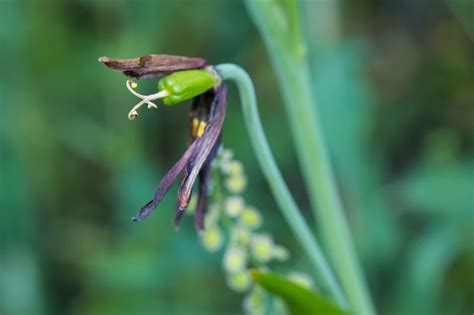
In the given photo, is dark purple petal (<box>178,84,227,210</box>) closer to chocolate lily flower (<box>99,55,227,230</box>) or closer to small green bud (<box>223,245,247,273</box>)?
chocolate lily flower (<box>99,55,227,230</box>)

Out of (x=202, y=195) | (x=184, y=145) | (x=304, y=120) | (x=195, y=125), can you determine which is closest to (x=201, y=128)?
(x=195, y=125)

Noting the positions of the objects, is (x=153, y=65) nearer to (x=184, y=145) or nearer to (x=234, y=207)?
(x=234, y=207)

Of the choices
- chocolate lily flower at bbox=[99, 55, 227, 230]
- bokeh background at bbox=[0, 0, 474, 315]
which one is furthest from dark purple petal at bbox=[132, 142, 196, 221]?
bokeh background at bbox=[0, 0, 474, 315]

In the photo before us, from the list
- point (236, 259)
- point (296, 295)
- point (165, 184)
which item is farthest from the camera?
point (236, 259)

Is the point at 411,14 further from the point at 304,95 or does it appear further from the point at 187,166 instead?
the point at 187,166

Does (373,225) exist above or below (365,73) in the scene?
below

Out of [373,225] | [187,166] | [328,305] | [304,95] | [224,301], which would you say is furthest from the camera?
[224,301]

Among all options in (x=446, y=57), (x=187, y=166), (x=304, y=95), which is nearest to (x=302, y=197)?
(x=446, y=57)
